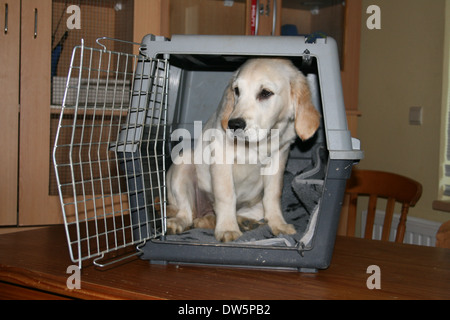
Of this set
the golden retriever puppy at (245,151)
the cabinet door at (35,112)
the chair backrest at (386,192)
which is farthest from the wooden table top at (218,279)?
the cabinet door at (35,112)

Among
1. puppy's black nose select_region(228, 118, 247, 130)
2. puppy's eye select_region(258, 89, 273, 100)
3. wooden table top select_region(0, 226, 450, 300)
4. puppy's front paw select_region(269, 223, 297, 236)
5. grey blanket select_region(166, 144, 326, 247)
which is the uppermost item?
puppy's eye select_region(258, 89, 273, 100)

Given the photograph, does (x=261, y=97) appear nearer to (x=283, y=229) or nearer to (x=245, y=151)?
(x=245, y=151)

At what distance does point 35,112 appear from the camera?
1912 mm

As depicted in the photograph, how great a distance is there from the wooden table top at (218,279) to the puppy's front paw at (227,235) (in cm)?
17

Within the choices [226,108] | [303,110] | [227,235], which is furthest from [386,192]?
[227,235]

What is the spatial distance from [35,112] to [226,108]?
0.98 meters

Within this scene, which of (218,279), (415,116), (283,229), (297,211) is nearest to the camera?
(218,279)

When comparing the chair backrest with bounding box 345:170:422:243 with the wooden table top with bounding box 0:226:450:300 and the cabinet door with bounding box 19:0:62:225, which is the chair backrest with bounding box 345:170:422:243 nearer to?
the wooden table top with bounding box 0:226:450:300

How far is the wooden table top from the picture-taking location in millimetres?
788

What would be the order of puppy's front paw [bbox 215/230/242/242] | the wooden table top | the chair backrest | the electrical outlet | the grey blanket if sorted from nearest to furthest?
the wooden table top < the grey blanket < puppy's front paw [bbox 215/230/242/242] < the chair backrest < the electrical outlet

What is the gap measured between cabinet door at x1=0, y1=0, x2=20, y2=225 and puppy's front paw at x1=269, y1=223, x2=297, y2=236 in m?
1.17

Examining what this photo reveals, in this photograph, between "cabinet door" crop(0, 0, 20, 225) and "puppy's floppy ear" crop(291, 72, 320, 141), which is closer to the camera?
"puppy's floppy ear" crop(291, 72, 320, 141)

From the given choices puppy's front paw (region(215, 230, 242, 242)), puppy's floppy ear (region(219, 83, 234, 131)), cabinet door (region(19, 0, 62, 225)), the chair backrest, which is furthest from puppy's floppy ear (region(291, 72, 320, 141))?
cabinet door (region(19, 0, 62, 225))

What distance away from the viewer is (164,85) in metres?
1.00
